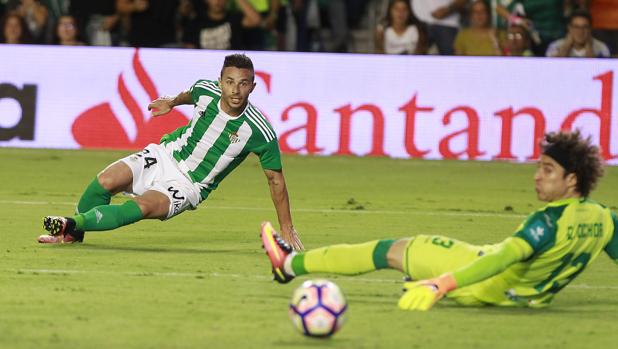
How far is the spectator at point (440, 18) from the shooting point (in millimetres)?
19641

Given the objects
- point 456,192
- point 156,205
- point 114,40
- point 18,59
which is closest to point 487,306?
point 156,205

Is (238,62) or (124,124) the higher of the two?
(238,62)

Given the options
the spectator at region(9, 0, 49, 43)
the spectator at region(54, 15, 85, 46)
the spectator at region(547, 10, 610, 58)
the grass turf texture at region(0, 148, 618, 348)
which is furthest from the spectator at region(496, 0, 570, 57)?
the spectator at region(9, 0, 49, 43)

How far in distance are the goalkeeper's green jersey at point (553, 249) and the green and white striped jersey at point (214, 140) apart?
2.92 meters

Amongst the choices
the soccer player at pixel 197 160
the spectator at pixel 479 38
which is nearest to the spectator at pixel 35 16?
the spectator at pixel 479 38

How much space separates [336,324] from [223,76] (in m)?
3.81

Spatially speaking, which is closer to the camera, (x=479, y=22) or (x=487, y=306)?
(x=487, y=306)

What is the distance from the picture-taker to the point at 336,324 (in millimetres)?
6852

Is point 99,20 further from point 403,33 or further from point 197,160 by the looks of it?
point 197,160

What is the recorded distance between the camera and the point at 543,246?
7.34 metres

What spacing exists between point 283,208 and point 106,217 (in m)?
1.23

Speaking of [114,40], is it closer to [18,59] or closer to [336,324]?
[18,59]

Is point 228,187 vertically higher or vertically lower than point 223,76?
lower

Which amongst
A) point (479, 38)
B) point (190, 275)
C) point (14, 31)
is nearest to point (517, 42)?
point (479, 38)
